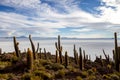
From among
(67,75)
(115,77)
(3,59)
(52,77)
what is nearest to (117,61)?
(115,77)

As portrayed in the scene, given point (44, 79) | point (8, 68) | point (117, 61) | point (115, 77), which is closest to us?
point (44, 79)

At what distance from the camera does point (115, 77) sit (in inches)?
883

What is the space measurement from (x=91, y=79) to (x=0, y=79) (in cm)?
763

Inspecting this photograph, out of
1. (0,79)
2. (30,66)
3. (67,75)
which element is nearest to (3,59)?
(30,66)

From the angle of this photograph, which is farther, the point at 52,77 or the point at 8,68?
the point at 8,68

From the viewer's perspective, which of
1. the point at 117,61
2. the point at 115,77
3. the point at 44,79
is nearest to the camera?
the point at 44,79

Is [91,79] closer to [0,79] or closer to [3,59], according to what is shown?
[0,79]

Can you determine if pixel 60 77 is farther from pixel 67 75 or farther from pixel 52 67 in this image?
pixel 52 67

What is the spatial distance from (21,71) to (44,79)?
392cm

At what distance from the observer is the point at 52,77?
69.4 feet

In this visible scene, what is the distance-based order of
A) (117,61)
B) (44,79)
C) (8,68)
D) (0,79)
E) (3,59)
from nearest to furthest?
(0,79) < (44,79) < (8,68) < (117,61) < (3,59)

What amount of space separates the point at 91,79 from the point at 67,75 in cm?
304

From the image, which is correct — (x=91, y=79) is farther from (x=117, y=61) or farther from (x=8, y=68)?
(x=8, y=68)

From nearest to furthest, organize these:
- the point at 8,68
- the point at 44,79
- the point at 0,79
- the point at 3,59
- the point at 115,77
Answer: the point at 0,79 < the point at 44,79 < the point at 115,77 < the point at 8,68 < the point at 3,59
